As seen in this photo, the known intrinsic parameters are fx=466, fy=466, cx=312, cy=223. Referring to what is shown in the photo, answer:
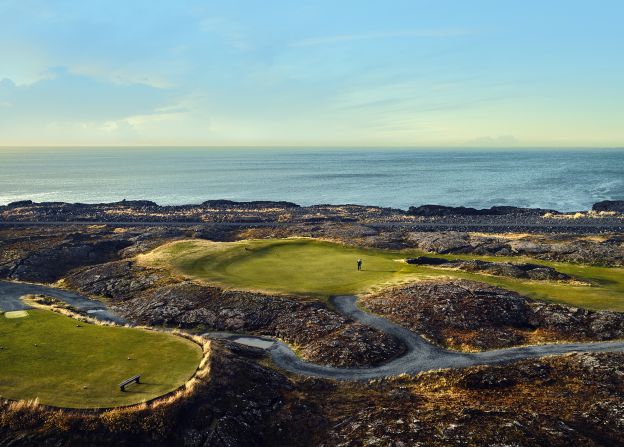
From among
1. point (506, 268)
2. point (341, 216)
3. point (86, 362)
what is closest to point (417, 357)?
point (86, 362)

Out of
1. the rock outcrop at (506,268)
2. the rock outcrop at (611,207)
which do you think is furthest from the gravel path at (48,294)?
the rock outcrop at (611,207)

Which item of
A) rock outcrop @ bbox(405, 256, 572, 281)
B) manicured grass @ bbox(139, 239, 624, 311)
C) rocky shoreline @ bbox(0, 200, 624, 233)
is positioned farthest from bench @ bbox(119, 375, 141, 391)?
rocky shoreline @ bbox(0, 200, 624, 233)

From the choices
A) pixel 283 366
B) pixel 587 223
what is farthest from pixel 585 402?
pixel 587 223

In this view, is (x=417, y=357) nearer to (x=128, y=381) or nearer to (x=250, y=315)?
(x=250, y=315)

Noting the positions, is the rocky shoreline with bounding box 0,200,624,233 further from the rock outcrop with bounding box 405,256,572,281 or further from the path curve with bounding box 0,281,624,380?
the path curve with bounding box 0,281,624,380

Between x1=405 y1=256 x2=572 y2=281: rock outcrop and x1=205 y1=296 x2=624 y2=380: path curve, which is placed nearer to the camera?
x1=205 y1=296 x2=624 y2=380: path curve

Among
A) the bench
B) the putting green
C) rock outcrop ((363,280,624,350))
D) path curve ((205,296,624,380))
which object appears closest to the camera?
the bench

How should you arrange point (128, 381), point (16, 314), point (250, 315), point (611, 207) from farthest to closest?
point (611, 207), point (250, 315), point (16, 314), point (128, 381)
